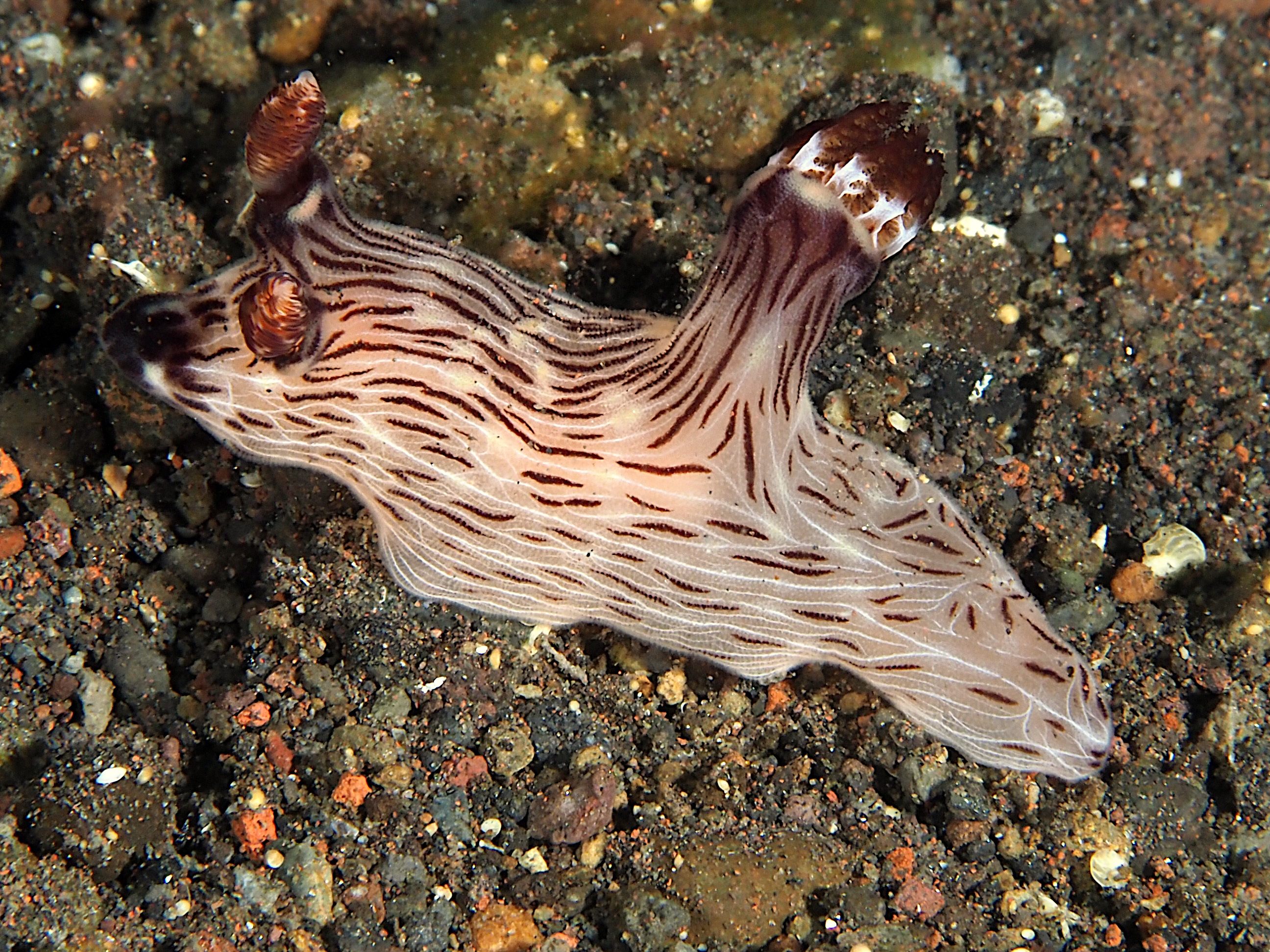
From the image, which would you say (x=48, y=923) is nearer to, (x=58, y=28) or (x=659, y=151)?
(x=659, y=151)

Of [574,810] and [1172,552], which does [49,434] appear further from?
[1172,552]

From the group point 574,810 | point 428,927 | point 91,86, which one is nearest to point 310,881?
point 428,927

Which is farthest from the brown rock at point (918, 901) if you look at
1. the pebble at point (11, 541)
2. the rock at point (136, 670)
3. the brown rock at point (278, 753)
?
the pebble at point (11, 541)

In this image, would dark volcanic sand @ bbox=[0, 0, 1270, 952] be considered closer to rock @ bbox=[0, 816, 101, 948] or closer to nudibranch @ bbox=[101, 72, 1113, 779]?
rock @ bbox=[0, 816, 101, 948]

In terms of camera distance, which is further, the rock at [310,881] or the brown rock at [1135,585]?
the brown rock at [1135,585]

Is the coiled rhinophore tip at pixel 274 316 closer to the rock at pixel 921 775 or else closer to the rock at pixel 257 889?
the rock at pixel 257 889

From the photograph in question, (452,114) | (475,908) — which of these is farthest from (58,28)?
(475,908)
